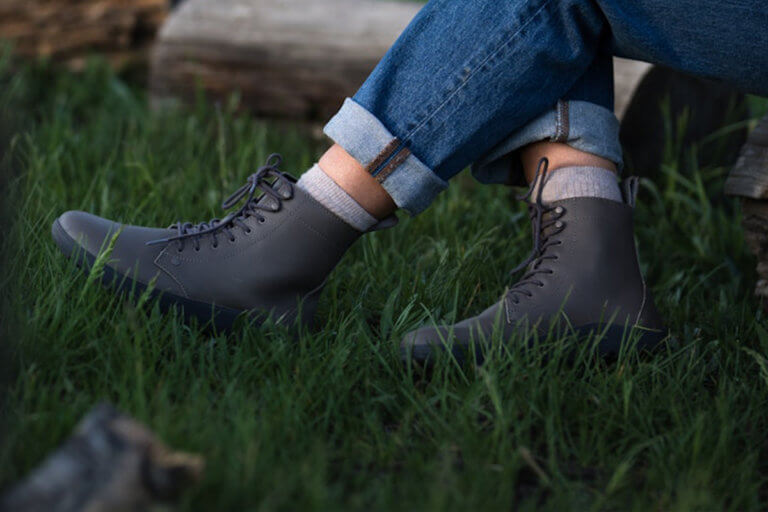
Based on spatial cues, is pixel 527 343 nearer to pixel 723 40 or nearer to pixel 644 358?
pixel 644 358

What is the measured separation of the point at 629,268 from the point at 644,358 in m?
0.15

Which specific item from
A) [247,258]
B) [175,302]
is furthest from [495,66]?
[175,302]

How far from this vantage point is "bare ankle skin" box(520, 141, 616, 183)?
59.2 inches

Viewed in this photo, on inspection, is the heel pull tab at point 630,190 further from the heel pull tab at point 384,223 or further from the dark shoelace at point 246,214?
the dark shoelace at point 246,214

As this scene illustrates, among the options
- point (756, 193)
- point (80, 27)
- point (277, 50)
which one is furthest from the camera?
point (80, 27)

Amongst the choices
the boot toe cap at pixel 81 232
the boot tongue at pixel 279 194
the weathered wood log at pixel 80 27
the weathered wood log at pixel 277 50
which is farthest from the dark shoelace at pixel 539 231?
the weathered wood log at pixel 80 27

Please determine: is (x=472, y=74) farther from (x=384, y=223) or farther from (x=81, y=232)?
(x=81, y=232)

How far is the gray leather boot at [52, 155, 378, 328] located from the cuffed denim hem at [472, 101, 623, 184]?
0.32 metres

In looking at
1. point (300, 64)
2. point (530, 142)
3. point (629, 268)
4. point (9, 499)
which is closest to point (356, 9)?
point (300, 64)

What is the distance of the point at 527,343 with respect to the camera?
139 centimetres

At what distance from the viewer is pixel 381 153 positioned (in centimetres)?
142

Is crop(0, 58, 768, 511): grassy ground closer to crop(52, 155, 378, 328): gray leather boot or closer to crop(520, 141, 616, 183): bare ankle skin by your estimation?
crop(52, 155, 378, 328): gray leather boot

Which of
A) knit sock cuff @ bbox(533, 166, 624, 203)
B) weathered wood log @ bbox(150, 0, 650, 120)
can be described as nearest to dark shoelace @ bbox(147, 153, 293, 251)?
knit sock cuff @ bbox(533, 166, 624, 203)

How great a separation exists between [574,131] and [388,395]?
22.0 inches
